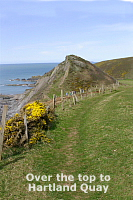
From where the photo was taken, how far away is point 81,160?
1611 cm

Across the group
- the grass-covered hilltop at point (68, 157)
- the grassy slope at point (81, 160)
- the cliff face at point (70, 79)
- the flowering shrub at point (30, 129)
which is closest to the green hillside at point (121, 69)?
the cliff face at point (70, 79)

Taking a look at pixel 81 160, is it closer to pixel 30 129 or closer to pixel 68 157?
pixel 68 157

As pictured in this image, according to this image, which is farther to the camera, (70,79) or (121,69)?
(121,69)

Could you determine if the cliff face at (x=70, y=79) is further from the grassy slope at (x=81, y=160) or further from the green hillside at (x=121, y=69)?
the green hillside at (x=121, y=69)

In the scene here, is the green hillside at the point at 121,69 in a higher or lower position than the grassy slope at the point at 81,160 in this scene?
higher

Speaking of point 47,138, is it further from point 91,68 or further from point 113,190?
point 91,68

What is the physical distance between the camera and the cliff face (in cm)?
6569

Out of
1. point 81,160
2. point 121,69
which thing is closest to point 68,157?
point 81,160

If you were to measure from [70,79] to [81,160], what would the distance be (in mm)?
55118

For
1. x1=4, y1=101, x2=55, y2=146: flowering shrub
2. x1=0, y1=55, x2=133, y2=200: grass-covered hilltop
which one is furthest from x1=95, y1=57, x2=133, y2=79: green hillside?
x1=4, y1=101, x2=55, y2=146: flowering shrub

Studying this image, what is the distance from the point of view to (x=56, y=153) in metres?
17.8

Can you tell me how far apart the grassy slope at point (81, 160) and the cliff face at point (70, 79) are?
38.3 metres

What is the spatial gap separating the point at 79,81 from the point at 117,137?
5107cm

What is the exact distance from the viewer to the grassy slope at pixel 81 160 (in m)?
11.6
